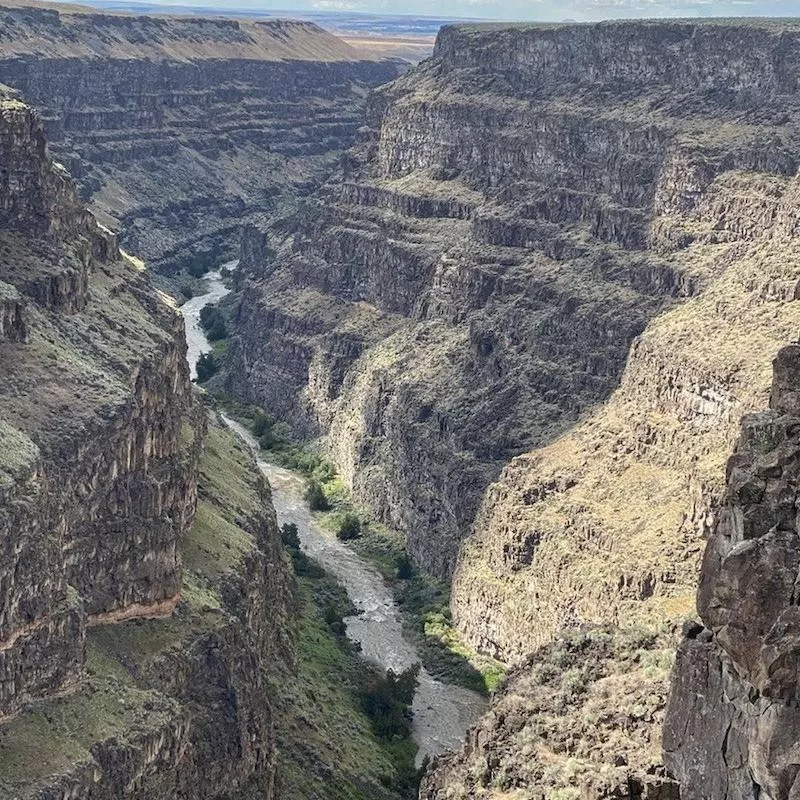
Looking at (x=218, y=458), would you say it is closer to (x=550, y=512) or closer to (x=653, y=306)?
(x=550, y=512)

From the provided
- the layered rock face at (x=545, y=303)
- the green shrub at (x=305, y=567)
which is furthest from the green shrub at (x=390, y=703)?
the green shrub at (x=305, y=567)

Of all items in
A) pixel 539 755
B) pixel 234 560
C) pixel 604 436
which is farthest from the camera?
pixel 604 436

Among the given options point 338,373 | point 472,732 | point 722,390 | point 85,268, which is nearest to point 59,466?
point 85,268

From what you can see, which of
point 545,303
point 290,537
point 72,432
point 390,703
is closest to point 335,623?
point 390,703

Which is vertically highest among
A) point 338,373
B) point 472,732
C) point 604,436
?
point 472,732

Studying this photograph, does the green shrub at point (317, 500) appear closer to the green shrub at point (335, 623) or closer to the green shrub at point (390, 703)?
the green shrub at point (335, 623)

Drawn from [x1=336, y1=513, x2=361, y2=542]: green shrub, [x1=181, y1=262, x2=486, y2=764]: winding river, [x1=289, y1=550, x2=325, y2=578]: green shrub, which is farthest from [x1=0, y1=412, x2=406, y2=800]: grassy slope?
[x1=336, y1=513, x2=361, y2=542]: green shrub

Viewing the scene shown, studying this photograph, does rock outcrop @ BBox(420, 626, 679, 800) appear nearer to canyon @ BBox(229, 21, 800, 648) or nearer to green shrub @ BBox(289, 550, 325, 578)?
canyon @ BBox(229, 21, 800, 648)

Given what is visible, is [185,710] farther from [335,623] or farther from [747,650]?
[747,650]
